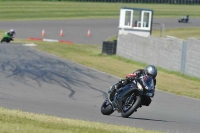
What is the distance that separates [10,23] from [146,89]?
36158 mm

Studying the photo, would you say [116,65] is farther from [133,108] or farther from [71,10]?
[71,10]

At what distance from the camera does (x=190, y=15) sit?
55.5 metres

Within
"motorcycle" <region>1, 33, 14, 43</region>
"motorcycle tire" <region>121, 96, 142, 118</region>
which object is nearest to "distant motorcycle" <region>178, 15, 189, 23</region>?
"motorcycle" <region>1, 33, 14, 43</region>

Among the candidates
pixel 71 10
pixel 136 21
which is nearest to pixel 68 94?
pixel 136 21

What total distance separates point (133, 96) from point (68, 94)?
4.98 metres

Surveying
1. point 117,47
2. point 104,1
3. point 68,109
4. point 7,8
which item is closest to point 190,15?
point 104,1

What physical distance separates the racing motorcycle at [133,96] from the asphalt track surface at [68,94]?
26 cm

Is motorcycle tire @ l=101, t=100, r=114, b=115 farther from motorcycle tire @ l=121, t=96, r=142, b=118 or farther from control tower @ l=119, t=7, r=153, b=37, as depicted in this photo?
control tower @ l=119, t=7, r=153, b=37

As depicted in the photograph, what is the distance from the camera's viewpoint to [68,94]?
17.6 meters

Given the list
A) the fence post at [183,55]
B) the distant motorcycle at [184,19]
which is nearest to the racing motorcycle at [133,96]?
the fence post at [183,55]

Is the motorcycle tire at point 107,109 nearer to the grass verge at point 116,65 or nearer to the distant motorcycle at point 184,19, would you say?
the grass verge at point 116,65

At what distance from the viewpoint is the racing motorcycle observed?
12.7 meters

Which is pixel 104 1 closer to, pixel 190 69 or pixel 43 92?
pixel 190 69

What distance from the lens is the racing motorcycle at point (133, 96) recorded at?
500 inches
